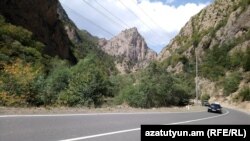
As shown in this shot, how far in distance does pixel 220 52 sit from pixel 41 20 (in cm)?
5895

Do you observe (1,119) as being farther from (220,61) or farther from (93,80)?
(220,61)

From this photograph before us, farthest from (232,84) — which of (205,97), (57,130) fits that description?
(57,130)

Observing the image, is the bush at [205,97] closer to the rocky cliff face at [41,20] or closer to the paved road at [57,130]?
the rocky cliff face at [41,20]

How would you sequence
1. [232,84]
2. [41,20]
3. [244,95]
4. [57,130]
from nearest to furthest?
[57,130] < [244,95] < [41,20] < [232,84]

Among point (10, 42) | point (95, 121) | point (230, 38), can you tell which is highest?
point (230, 38)

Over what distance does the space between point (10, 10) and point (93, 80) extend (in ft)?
179

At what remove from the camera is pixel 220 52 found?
429 ft

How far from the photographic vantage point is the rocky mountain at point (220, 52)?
107 m

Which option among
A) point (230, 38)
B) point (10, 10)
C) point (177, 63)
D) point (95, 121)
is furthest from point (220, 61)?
point (95, 121)

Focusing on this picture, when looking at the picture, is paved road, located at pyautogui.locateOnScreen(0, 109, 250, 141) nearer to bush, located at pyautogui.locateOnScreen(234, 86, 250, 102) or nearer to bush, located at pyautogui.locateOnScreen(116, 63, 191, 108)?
bush, located at pyautogui.locateOnScreen(116, 63, 191, 108)

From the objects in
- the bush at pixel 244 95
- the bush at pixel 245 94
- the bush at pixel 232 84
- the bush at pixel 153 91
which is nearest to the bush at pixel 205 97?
the bush at pixel 232 84

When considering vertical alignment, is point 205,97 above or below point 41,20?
below

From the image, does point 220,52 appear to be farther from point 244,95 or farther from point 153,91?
point 153,91

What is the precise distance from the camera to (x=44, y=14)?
10119 cm
